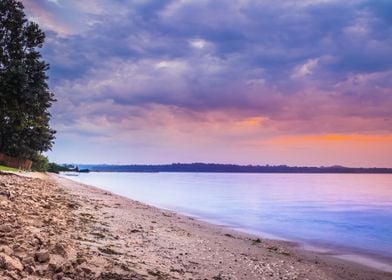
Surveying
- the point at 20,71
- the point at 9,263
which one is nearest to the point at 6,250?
the point at 9,263

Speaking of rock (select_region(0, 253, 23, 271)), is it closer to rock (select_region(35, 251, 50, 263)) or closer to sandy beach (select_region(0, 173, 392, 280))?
sandy beach (select_region(0, 173, 392, 280))

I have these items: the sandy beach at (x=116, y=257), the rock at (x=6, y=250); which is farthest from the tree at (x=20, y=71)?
the rock at (x=6, y=250)

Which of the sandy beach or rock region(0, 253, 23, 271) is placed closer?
rock region(0, 253, 23, 271)

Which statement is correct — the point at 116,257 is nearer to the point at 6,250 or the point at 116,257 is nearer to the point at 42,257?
the point at 42,257

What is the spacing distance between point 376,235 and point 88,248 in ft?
84.3

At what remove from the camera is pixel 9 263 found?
6.17m

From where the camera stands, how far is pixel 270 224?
109 feet

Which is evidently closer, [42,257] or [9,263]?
[9,263]

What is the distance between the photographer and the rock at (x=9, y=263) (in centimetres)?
611

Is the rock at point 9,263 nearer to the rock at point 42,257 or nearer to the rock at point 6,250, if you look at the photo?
the rock at point 6,250

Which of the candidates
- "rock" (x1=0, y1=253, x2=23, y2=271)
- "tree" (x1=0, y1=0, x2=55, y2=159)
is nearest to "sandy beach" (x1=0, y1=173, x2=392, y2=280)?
"rock" (x1=0, y1=253, x2=23, y2=271)

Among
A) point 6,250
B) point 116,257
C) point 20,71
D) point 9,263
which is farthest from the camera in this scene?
point 20,71

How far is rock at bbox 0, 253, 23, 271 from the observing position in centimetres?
611

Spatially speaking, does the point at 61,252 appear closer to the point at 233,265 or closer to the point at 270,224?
the point at 233,265
